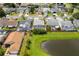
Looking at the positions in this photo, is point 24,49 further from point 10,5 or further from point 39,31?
point 10,5

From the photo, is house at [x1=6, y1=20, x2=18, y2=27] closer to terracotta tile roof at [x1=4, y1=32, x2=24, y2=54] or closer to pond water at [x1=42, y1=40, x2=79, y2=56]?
terracotta tile roof at [x1=4, y1=32, x2=24, y2=54]

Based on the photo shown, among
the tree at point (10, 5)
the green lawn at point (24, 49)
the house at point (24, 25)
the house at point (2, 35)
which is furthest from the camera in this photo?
the tree at point (10, 5)

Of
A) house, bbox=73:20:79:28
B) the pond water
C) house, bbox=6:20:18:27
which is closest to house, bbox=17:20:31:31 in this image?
house, bbox=6:20:18:27

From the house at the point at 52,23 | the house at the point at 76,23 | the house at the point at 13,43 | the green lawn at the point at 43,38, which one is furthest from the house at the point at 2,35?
the house at the point at 76,23

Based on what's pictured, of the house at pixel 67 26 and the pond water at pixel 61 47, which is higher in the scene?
the house at pixel 67 26

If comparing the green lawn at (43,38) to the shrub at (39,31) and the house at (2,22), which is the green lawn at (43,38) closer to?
the shrub at (39,31)

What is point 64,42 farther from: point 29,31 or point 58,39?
point 29,31

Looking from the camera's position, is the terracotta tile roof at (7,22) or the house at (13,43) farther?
the terracotta tile roof at (7,22)
